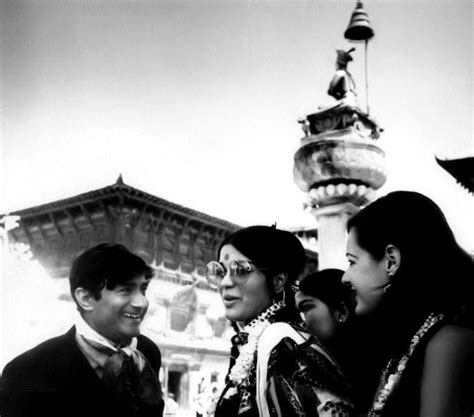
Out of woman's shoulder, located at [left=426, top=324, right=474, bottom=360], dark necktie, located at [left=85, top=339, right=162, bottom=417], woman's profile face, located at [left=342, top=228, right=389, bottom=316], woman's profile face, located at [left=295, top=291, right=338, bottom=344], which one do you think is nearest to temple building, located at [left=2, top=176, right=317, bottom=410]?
woman's profile face, located at [left=295, top=291, right=338, bottom=344]

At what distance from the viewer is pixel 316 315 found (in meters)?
2.85

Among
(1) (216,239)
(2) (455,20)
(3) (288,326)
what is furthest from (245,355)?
(1) (216,239)

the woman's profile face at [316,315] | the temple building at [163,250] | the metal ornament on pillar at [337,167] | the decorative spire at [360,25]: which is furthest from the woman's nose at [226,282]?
the temple building at [163,250]

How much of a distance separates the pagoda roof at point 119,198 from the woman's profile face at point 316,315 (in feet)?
61.5

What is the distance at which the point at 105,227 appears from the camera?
2275 centimetres

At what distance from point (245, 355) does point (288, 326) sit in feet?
0.60

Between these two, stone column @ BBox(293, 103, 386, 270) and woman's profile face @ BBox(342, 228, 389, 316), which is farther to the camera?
stone column @ BBox(293, 103, 386, 270)

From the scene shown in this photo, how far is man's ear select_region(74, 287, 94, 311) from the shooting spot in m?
2.42

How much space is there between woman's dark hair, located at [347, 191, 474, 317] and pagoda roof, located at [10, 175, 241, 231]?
1975 cm

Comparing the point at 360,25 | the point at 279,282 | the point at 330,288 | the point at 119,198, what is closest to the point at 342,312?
the point at 330,288

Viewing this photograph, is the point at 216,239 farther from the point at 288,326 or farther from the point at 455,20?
the point at 288,326

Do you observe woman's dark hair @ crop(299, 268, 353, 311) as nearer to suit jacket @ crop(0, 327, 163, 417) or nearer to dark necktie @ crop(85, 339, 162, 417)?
dark necktie @ crop(85, 339, 162, 417)

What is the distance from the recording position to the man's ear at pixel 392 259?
1816 millimetres

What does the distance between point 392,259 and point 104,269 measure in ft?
3.75
